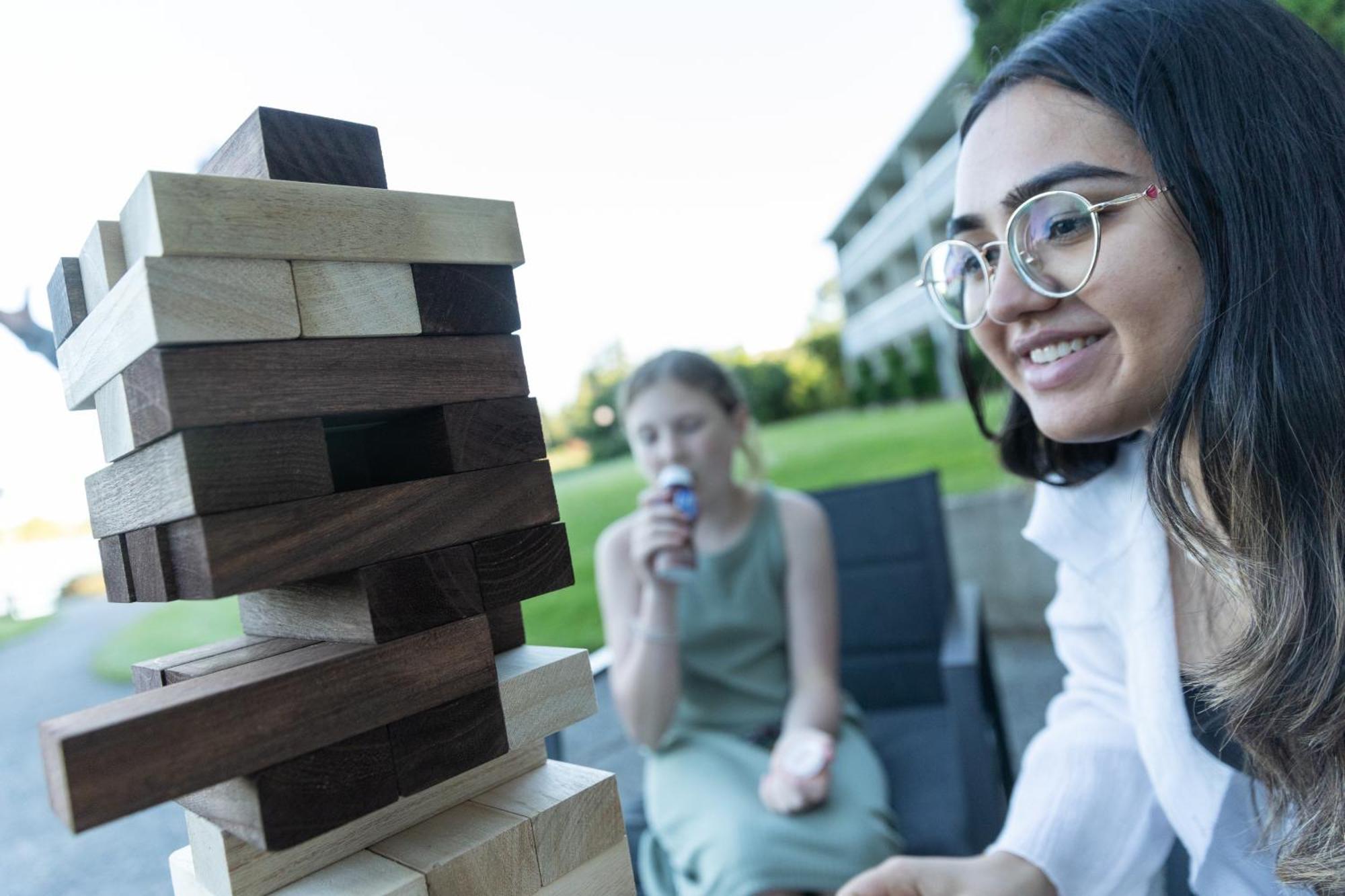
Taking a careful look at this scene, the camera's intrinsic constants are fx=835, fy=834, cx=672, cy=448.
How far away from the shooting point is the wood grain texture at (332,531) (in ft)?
1.99

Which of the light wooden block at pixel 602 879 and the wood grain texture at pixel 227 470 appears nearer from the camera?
the wood grain texture at pixel 227 470

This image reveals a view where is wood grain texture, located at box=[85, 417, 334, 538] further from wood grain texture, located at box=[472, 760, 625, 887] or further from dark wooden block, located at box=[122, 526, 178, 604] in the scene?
wood grain texture, located at box=[472, 760, 625, 887]

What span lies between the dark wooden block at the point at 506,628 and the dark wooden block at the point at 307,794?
20 centimetres

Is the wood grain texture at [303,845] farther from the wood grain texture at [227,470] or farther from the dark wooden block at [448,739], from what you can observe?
the wood grain texture at [227,470]

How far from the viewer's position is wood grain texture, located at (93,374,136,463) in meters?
0.66

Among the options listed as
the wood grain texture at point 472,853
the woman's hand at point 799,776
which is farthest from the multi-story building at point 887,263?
the wood grain texture at point 472,853

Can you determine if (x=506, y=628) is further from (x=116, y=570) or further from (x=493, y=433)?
(x=116, y=570)

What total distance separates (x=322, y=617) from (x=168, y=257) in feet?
1.04

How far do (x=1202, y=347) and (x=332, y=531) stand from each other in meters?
0.91

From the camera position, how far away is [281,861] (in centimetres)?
70

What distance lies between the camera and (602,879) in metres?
0.80

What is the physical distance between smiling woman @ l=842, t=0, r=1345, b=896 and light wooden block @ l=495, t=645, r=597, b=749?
19.2 inches

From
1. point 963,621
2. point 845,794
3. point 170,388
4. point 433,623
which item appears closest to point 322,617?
point 433,623

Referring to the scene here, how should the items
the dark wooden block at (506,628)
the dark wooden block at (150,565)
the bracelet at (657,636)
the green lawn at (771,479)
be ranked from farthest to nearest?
the bracelet at (657,636) → the green lawn at (771,479) → the dark wooden block at (506,628) → the dark wooden block at (150,565)
